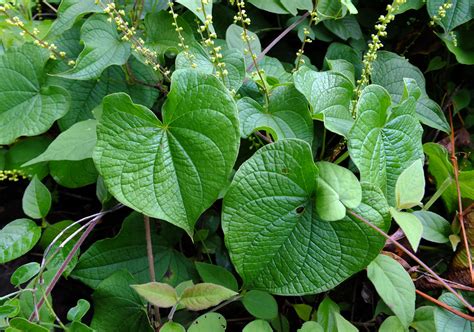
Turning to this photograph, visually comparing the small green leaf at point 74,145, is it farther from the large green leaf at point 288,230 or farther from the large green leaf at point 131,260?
the large green leaf at point 288,230

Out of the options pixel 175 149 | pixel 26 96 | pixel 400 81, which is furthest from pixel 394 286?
pixel 26 96

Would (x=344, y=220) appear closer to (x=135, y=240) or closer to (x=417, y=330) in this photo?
(x=417, y=330)

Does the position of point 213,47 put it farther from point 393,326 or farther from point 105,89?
point 393,326

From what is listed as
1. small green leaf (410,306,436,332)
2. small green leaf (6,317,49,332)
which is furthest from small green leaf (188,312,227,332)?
small green leaf (410,306,436,332)

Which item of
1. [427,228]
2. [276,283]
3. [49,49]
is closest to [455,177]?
[427,228]

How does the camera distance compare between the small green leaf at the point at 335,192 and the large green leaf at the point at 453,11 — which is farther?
the large green leaf at the point at 453,11

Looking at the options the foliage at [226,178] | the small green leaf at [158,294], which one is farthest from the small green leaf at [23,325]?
the small green leaf at [158,294]
